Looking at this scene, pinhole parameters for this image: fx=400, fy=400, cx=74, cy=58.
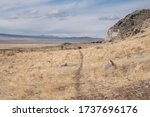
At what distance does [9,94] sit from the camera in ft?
69.8

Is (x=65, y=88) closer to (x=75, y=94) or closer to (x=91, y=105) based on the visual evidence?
(x=75, y=94)

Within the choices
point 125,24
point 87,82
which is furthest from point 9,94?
point 125,24

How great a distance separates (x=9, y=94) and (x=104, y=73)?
22.1ft

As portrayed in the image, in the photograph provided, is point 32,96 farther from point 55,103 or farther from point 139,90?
point 55,103

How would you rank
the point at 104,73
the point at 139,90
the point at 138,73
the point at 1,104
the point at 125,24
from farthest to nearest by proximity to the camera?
the point at 125,24 < the point at 104,73 < the point at 138,73 < the point at 139,90 < the point at 1,104

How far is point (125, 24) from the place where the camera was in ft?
339

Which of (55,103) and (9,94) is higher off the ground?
(55,103)

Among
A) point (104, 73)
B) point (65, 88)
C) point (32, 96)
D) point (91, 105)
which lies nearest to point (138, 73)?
point (104, 73)

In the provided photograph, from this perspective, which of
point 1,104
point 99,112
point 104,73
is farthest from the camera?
point 104,73

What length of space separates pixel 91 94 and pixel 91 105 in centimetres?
682

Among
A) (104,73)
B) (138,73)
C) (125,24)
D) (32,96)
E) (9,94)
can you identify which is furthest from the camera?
(125,24)

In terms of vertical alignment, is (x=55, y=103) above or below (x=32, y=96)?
above

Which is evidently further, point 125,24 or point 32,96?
point 125,24

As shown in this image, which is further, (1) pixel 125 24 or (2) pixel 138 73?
(1) pixel 125 24
